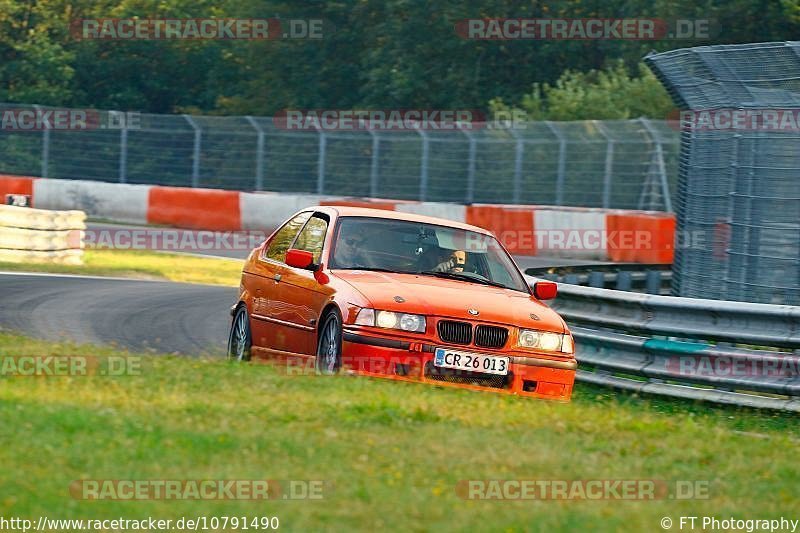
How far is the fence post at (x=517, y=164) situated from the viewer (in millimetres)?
28359

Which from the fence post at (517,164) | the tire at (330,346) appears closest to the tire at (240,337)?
the tire at (330,346)

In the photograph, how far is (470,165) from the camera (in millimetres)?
29234

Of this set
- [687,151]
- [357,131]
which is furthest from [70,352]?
[357,131]

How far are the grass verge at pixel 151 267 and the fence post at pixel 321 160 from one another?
21.4 feet

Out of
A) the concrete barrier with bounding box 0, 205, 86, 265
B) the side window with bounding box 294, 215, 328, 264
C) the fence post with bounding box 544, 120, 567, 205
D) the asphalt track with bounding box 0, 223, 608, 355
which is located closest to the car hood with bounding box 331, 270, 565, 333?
the side window with bounding box 294, 215, 328, 264

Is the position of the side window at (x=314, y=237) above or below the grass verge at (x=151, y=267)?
above

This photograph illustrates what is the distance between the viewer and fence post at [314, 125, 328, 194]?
31359 mm

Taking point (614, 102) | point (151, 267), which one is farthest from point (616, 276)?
point (614, 102)

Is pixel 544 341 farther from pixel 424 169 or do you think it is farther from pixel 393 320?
pixel 424 169

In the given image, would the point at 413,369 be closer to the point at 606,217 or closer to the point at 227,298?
the point at 227,298

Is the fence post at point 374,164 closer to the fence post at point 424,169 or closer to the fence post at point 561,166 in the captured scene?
the fence post at point 424,169

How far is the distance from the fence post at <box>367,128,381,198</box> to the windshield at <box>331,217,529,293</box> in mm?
19270

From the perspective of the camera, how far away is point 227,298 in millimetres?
18953

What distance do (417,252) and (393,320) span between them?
125 cm
